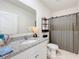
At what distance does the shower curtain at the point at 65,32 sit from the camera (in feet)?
9.12

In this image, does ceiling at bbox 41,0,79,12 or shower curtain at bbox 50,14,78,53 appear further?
ceiling at bbox 41,0,79,12

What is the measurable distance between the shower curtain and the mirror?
60.7 inches

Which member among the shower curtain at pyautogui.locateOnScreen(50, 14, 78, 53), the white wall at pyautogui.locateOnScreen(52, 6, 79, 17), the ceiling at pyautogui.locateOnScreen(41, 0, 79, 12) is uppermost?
the ceiling at pyautogui.locateOnScreen(41, 0, 79, 12)

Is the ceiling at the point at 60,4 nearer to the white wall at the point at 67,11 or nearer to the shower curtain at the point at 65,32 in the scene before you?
the white wall at the point at 67,11

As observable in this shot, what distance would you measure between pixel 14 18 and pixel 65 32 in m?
2.24

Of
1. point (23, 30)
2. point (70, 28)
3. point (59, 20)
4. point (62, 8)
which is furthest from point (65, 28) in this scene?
point (23, 30)

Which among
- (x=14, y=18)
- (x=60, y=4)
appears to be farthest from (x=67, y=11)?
(x=14, y=18)

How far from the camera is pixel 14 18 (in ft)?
5.32

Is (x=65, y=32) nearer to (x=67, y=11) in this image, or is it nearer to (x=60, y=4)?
(x=67, y=11)

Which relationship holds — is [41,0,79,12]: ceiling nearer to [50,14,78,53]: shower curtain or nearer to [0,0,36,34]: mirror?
[50,14,78,53]: shower curtain

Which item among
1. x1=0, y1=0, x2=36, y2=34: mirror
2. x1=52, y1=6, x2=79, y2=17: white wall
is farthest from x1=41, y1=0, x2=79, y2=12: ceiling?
x1=0, y1=0, x2=36, y2=34: mirror

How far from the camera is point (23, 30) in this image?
78.2 inches

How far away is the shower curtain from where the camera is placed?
109 inches

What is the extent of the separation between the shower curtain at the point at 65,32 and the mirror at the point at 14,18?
5.05 ft
